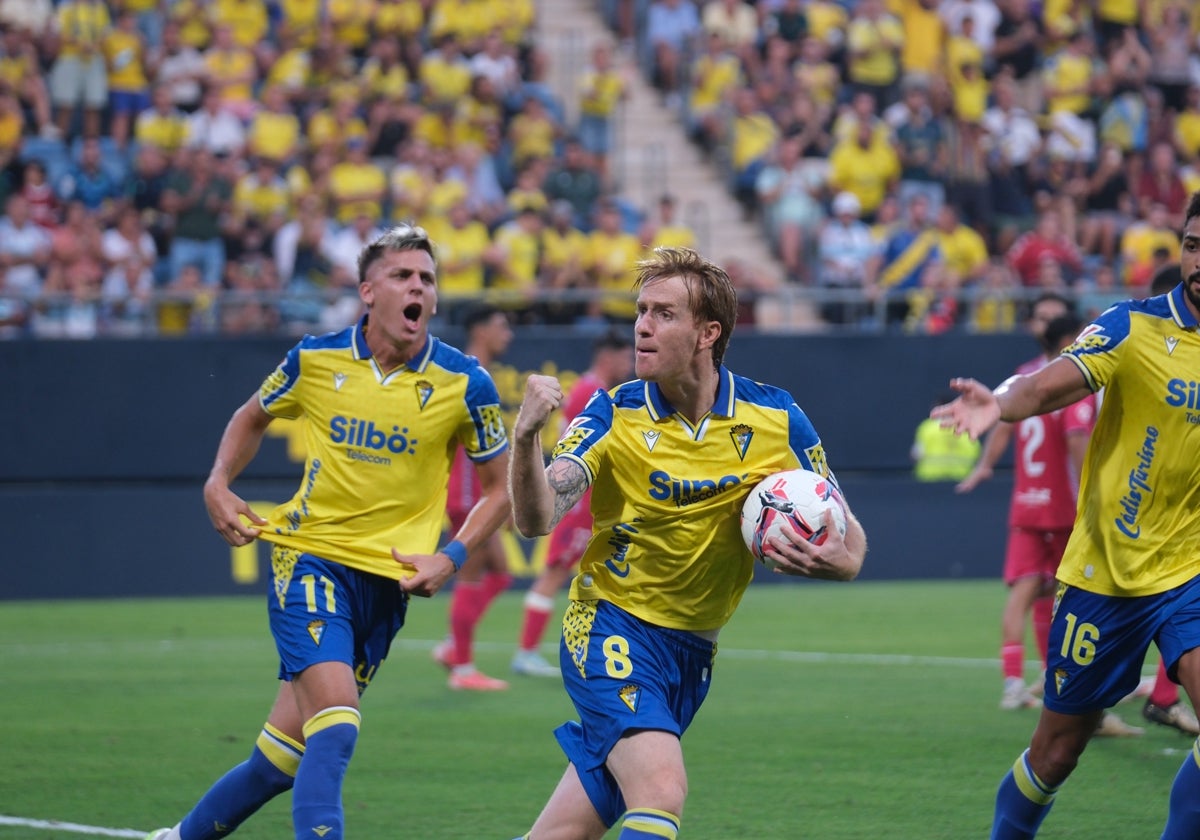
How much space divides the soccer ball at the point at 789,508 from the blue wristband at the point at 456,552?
57.0 inches

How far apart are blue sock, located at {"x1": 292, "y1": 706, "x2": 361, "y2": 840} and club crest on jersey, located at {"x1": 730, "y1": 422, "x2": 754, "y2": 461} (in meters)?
1.72

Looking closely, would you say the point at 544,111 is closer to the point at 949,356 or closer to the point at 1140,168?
the point at 949,356

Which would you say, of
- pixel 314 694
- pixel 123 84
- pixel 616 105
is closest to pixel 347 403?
pixel 314 694

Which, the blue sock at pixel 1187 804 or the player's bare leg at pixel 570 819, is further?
the blue sock at pixel 1187 804

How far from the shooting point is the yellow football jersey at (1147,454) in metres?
6.10

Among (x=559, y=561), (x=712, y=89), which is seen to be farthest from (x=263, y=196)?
(x=559, y=561)

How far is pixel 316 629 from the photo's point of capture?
21.0ft

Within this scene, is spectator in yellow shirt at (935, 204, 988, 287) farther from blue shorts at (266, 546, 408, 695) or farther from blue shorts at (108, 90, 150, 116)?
blue shorts at (266, 546, 408, 695)

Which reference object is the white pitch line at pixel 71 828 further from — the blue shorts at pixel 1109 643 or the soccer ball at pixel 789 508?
the blue shorts at pixel 1109 643

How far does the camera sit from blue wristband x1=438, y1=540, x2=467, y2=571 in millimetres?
6625

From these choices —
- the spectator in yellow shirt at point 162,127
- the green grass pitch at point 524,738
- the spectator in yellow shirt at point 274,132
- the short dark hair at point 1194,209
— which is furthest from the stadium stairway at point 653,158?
the short dark hair at point 1194,209

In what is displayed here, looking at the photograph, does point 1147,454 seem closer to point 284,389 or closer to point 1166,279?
point 1166,279

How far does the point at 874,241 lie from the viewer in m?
21.3

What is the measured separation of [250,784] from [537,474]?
6.59 feet
